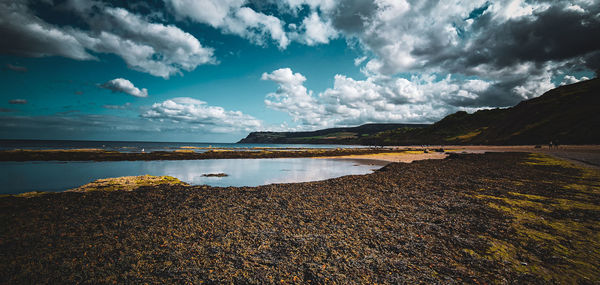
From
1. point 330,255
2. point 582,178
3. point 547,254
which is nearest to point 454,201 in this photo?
point 547,254

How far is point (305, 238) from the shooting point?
746 centimetres

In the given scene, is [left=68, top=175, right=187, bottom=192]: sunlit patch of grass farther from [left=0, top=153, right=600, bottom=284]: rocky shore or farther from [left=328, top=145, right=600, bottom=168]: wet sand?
[left=328, top=145, right=600, bottom=168]: wet sand

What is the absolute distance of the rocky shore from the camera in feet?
17.7

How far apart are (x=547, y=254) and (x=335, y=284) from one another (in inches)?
226

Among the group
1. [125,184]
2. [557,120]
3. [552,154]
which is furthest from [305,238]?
[557,120]

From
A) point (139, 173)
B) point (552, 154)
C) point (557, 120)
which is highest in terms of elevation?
Result: point (557, 120)

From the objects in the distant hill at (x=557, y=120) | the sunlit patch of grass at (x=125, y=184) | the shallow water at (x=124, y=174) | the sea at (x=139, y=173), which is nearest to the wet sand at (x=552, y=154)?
the sea at (x=139, y=173)

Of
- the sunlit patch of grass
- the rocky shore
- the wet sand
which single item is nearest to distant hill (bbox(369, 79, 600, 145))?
the wet sand

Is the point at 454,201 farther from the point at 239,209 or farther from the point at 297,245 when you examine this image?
the point at 239,209

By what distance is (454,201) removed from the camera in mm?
11945

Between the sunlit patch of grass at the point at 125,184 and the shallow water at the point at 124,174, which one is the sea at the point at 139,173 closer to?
the shallow water at the point at 124,174

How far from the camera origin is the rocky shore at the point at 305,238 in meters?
5.39

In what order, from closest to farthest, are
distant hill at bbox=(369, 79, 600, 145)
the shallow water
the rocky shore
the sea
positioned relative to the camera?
the rocky shore, the shallow water, the sea, distant hill at bbox=(369, 79, 600, 145)

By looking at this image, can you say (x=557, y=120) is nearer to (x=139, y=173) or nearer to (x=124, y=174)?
(x=139, y=173)
